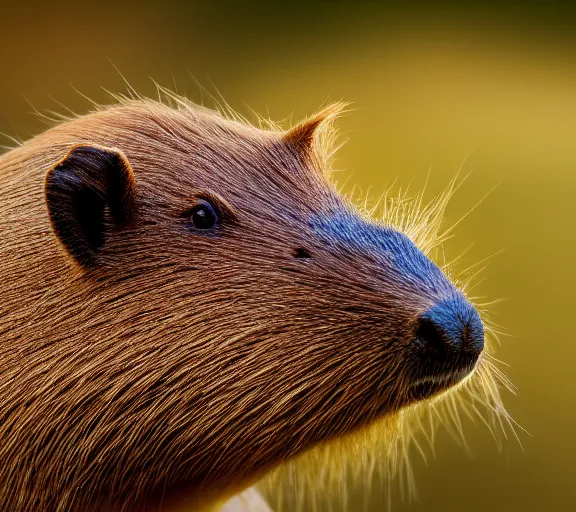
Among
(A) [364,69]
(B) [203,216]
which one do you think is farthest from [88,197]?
(A) [364,69]

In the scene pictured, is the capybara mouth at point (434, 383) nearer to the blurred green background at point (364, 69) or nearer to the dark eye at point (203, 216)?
the dark eye at point (203, 216)

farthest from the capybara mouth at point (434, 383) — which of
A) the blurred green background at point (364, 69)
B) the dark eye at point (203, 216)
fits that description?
the blurred green background at point (364, 69)

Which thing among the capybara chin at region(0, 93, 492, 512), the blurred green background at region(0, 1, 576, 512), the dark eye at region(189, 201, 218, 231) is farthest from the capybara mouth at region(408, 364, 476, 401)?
the blurred green background at region(0, 1, 576, 512)

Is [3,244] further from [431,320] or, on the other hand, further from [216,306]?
[431,320]

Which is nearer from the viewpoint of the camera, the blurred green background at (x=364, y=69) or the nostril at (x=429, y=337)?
the nostril at (x=429, y=337)

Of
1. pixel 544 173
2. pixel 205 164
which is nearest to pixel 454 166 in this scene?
pixel 544 173
